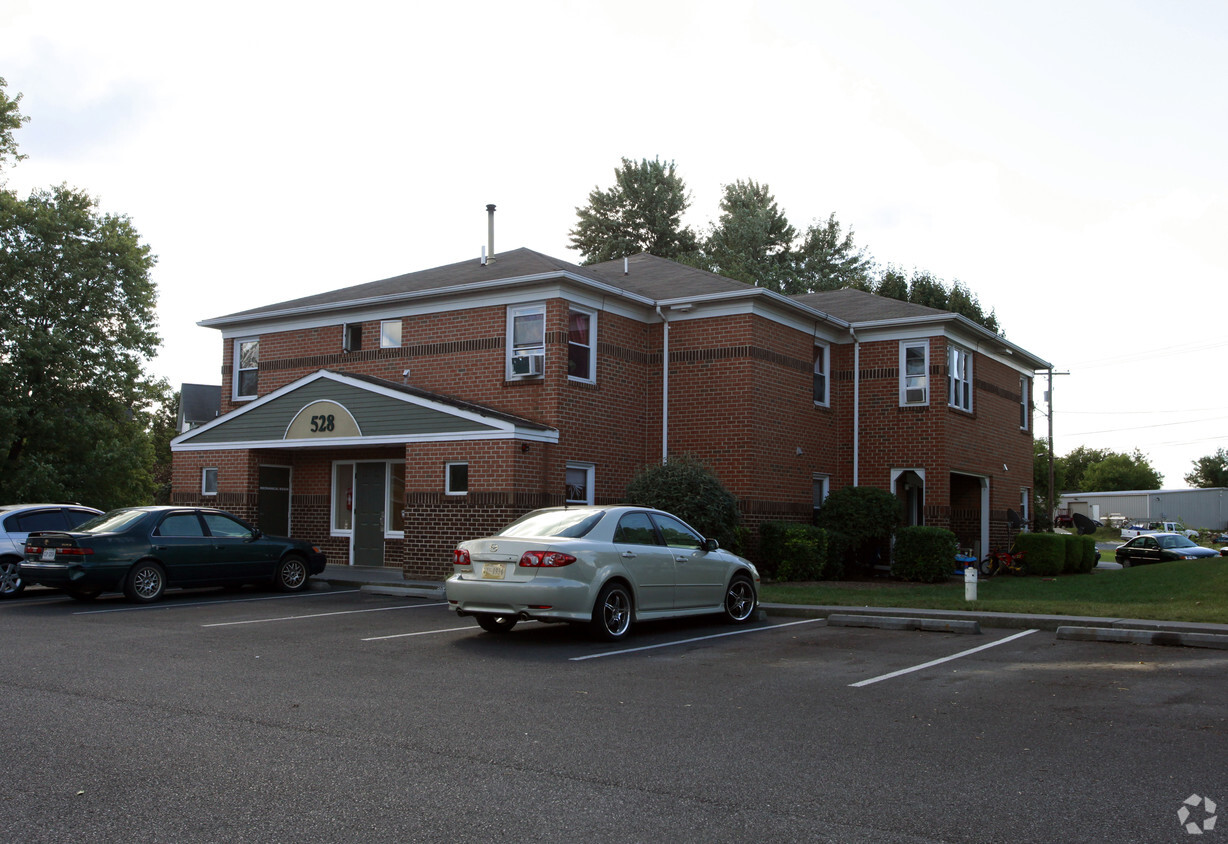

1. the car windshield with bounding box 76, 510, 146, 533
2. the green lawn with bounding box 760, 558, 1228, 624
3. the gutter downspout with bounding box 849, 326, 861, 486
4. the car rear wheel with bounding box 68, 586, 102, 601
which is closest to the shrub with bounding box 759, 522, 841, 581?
the green lawn with bounding box 760, 558, 1228, 624

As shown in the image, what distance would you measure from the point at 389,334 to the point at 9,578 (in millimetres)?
9025

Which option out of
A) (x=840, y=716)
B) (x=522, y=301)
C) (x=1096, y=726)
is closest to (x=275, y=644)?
(x=840, y=716)

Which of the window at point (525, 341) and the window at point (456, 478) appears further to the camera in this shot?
the window at point (525, 341)

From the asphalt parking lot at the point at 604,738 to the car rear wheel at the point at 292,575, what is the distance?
557cm

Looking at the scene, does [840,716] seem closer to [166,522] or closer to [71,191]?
[166,522]

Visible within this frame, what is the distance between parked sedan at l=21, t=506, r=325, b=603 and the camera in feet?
47.9

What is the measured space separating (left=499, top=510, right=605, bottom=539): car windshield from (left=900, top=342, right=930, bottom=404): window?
518 inches

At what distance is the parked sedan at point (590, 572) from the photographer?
10.9 metres

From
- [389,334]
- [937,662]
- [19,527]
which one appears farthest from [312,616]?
[389,334]

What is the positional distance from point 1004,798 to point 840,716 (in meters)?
2.17

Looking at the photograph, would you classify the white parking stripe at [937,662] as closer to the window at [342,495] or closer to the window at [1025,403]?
the window at [342,495]

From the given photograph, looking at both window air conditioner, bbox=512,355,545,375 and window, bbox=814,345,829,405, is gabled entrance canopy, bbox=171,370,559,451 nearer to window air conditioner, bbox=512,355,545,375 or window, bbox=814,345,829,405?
window air conditioner, bbox=512,355,545,375

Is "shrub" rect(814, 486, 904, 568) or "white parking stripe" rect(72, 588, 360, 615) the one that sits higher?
"shrub" rect(814, 486, 904, 568)

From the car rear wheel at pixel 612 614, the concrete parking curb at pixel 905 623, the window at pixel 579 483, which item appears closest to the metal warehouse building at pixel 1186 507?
the window at pixel 579 483
